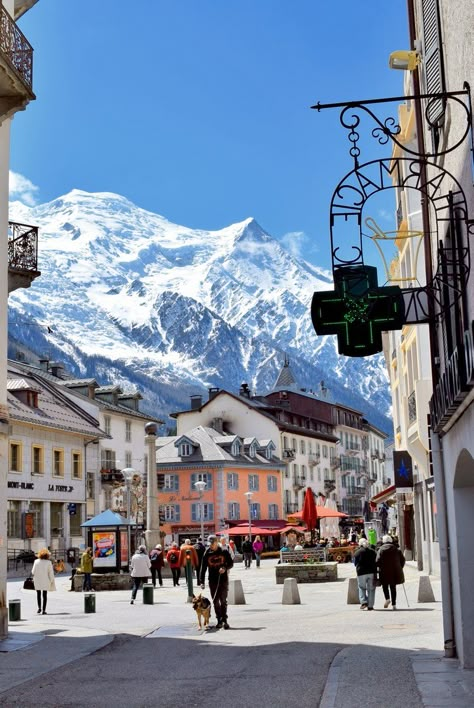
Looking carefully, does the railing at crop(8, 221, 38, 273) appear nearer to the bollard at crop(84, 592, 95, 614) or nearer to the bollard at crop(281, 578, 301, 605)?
the bollard at crop(84, 592, 95, 614)

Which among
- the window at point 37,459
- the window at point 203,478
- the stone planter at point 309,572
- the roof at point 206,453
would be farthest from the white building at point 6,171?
the window at point 203,478

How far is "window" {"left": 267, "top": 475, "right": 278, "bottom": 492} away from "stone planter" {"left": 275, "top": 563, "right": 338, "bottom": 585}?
167 ft

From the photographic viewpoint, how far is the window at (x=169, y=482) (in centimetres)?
8144

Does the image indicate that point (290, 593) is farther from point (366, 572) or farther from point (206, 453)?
point (206, 453)

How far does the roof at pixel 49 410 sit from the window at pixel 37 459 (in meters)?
1.37

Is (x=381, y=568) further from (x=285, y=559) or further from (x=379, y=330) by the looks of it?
(x=285, y=559)

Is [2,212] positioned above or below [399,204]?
below

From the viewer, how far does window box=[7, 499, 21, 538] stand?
49.5 meters

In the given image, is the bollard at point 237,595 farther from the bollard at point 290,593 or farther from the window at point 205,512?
the window at point 205,512

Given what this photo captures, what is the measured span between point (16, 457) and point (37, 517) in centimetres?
374

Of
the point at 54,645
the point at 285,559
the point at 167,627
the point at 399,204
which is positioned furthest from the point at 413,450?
the point at 54,645

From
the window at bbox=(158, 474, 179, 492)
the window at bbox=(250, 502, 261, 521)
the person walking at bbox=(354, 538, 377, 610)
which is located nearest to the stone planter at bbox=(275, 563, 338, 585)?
the person walking at bbox=(354, 538, 377, 610)

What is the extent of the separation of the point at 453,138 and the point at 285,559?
28127mm

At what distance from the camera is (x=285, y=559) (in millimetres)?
37031
